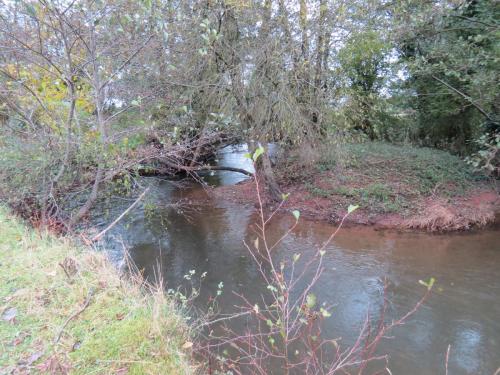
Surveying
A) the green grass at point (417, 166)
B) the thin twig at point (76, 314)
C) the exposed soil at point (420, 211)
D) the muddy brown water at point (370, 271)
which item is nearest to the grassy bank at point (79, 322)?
the thin twig at point (76, 314)

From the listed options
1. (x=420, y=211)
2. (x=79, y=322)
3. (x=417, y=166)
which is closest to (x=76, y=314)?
(x=79, y=322)

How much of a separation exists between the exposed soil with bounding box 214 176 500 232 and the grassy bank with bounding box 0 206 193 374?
648 centimetres

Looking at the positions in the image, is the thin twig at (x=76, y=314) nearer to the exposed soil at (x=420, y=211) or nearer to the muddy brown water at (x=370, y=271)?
the muddy brown water at (x=370, y=271)

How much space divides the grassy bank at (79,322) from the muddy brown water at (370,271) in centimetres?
217

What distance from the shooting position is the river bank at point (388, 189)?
8422 mm

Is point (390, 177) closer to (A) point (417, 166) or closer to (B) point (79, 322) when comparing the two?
(A) point (417, 166)

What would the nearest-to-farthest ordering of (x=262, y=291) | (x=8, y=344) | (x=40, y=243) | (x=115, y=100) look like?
(x=8, y=344)
(x=40, y=243)
(x=262, y=291)
(x=115, y=100)

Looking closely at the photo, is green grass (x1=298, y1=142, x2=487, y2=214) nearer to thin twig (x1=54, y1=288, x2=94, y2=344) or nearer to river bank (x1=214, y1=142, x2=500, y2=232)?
river bank (x1=214, y1=142, x2=500, y2=232)

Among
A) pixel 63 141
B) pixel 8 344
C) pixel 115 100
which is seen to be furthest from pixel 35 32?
pixel 8 344

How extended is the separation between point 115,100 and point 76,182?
193 cm

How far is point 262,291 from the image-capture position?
18.4ft

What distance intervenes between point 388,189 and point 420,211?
1.08m

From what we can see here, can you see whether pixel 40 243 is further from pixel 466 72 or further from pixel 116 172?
pixel 466 72

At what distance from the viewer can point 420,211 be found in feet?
27.9
